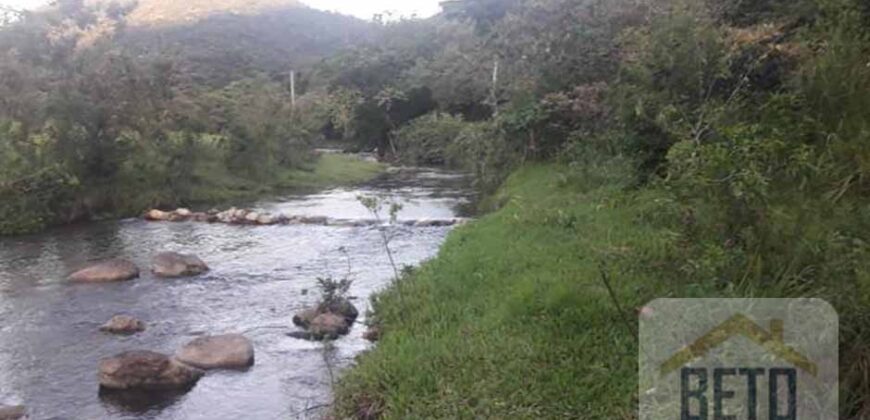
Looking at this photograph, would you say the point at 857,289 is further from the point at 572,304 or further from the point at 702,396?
the point at 572,304

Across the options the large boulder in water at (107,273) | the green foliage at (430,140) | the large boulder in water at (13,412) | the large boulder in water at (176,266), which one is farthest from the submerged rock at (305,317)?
the green foliage at (430,140)

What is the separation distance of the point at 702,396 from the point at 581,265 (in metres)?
3.11

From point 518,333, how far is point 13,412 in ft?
15.0

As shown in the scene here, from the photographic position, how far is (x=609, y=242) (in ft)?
25.1

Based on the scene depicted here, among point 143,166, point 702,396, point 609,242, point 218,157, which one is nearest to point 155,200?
point 143,166

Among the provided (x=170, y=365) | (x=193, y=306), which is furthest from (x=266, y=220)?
(x=170, y=365)

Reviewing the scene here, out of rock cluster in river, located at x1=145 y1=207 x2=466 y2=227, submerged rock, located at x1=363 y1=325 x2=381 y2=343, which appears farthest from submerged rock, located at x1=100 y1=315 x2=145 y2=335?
rock cluster in river, located at x1=145 y1=207 x2=466 y2=227

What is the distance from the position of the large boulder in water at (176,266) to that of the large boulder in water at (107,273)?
36 cm

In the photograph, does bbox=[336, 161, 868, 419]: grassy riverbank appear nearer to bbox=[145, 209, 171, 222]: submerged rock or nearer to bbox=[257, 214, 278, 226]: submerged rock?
bbox=[257, 214, 278, 226]: submerged rock

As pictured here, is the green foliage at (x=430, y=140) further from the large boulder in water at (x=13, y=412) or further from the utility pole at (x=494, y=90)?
the large boulder in water at (x=13, y=412)

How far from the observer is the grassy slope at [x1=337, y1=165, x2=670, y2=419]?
4750 millimetres

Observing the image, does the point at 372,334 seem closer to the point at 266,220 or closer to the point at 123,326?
the point at 123,326

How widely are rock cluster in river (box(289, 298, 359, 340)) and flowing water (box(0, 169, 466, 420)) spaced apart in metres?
0.15

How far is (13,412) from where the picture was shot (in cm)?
678
